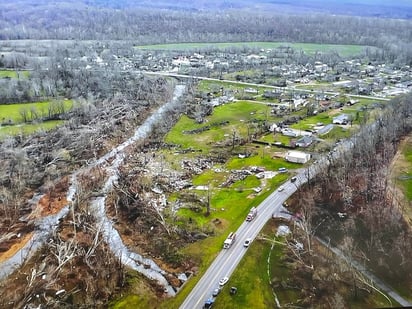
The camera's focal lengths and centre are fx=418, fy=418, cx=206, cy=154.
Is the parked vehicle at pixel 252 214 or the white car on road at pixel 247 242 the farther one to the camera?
the parked vehicle at pixel 252 214

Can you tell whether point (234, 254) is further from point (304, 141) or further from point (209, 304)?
point (304, 141)

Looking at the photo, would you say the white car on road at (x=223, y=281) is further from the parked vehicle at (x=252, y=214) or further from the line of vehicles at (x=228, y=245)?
the parked vehicle at (x=252, y=214)

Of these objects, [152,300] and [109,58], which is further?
[109,58]

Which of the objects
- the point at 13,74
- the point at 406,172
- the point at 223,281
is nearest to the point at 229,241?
the point at 223,281

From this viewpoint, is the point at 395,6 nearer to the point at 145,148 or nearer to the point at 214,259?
the point at 145,148

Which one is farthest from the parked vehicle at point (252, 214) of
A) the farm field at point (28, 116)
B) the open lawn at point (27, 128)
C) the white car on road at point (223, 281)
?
the farm field at point (28, 116)

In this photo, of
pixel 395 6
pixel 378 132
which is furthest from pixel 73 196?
pixel 395 6

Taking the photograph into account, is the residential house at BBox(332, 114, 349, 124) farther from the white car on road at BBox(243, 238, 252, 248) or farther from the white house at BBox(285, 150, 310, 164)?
the white car on road at BBox(243, 238, 252, 248)

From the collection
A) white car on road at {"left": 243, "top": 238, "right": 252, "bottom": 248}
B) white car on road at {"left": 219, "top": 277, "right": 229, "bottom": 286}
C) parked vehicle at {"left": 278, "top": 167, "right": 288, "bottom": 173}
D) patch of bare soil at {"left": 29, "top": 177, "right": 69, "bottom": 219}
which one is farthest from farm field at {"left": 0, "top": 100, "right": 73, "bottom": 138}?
white car on road at {"left": 219, "top": 277, "right": 229, "bottom": 286}
